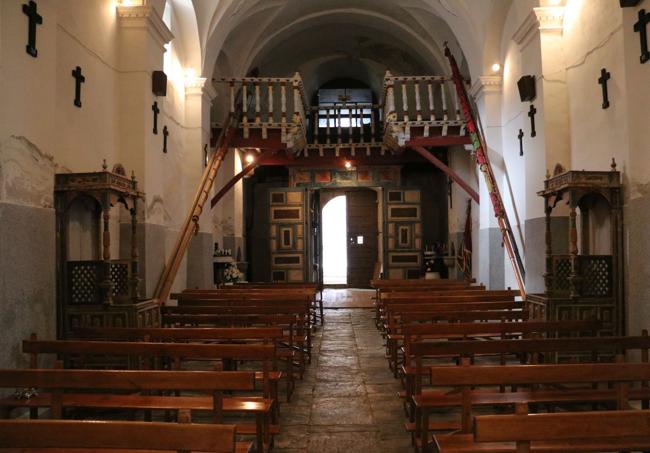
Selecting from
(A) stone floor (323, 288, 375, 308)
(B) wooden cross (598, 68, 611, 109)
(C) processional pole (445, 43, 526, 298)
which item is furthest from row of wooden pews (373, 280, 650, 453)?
(A) stone floor (323, 288, 375, 308)

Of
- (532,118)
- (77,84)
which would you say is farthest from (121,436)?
(532,118)

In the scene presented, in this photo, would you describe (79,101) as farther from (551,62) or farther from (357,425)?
(551,62)

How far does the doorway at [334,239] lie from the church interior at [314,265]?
6.94m

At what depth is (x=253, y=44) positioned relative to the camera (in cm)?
1356

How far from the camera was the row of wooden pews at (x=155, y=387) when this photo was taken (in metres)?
1.94

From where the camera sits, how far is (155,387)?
2867 mm

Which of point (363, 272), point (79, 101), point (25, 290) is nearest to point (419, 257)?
point (363, 272)

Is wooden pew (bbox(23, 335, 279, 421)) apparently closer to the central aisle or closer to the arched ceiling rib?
the central aisle

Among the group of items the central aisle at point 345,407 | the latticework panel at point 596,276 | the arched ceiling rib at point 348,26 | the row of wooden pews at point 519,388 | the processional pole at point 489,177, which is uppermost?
the arched ceiling rib at point 348,26

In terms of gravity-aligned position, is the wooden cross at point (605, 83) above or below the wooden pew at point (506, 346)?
above

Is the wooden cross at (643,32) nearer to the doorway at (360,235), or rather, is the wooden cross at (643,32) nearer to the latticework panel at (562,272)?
the latticework panel at (562,272)

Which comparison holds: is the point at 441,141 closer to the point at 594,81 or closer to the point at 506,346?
the point at 594,81

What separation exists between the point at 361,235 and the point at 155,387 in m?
15.1

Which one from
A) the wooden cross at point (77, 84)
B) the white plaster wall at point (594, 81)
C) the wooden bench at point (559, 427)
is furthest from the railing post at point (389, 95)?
the wooden bench at point (559, 427)
